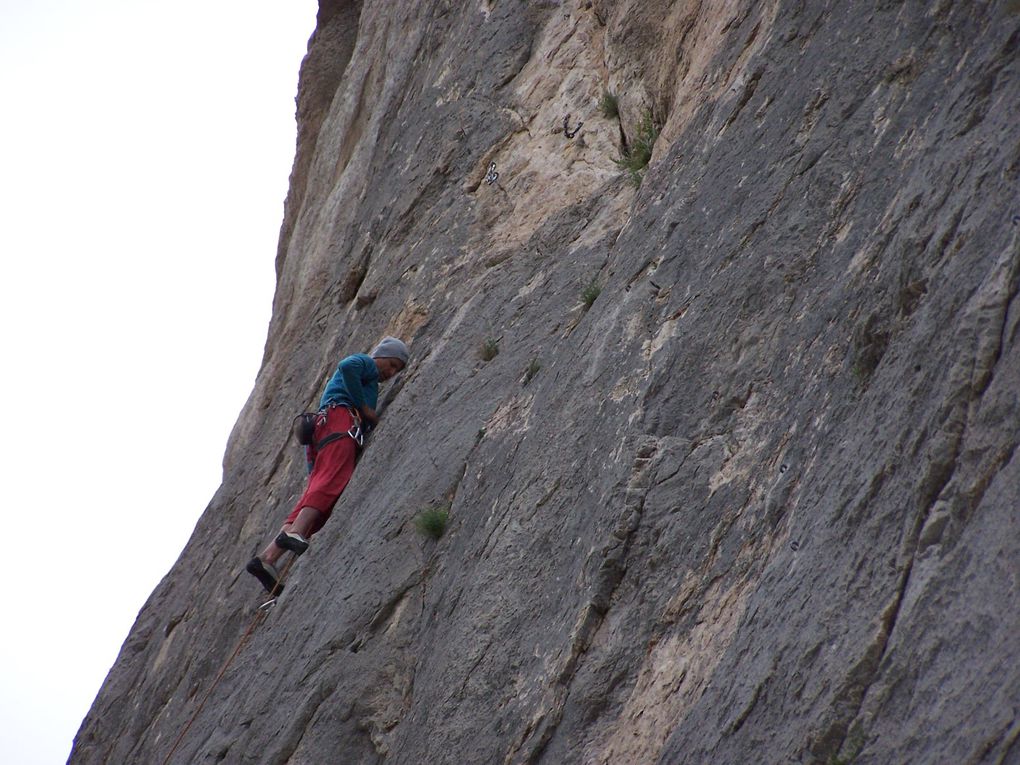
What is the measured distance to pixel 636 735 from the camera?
15.0 ft

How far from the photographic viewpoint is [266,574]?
8398mm

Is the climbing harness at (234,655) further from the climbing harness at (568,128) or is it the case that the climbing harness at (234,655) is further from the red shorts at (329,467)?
the climbing harness at (568,128)

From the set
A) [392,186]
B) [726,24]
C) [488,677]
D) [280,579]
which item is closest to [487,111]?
[392,186]

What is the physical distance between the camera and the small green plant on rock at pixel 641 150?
764 cm

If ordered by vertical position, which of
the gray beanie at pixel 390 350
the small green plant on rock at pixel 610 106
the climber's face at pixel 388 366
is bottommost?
the climber's face at pixel 388 366

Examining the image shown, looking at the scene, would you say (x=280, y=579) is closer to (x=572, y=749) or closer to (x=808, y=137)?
(x=572, y=749)

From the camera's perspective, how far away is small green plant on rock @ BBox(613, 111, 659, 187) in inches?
301

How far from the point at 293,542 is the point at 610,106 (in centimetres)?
422

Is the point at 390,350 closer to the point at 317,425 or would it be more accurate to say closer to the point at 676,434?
the point at 317,425

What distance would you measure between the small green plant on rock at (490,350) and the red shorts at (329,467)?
1473 mm

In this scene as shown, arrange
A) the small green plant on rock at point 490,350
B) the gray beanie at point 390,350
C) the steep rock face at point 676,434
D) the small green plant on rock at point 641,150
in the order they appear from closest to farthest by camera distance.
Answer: the steep rock face at point 676,434 → the small green plant on rock at point 641,150 → the small green plant on rock at point 490,350 → the gray beanie at point 390,350

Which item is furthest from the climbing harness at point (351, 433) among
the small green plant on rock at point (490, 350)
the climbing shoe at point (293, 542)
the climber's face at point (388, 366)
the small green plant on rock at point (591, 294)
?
the small green plant on rock at point (591, 294)

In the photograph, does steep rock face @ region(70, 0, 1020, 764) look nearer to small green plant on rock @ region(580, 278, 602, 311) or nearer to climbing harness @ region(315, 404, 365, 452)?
small green plant on rock @ region(580, 278, 602, 311)

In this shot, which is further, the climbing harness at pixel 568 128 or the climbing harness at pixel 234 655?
the climbing harness at pixel 568 128
